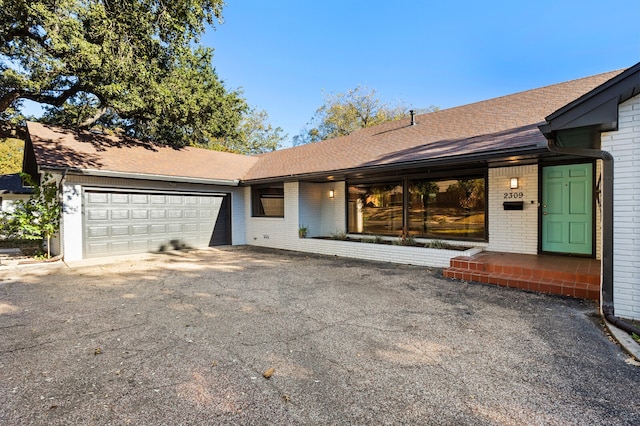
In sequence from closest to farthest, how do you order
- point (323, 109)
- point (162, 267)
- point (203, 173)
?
point (162, 267) → point (203, 173) → point (323, 109)

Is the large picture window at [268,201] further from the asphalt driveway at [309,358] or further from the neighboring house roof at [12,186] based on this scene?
the neighboring house roof at [12,186]

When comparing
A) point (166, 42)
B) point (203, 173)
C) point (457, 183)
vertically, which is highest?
point (166, 42)

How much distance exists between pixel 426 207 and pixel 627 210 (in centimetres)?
472

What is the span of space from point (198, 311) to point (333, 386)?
8.51 ft

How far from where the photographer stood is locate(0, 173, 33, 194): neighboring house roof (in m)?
16.5

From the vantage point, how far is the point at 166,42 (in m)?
9.96

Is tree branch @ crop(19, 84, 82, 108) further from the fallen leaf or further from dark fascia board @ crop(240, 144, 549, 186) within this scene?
the fallen leaf

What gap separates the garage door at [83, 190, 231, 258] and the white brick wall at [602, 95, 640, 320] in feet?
35.0

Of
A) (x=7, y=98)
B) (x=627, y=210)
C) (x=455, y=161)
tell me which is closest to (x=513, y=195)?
(x=455, y=161)

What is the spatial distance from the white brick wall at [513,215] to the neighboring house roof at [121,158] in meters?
8.31

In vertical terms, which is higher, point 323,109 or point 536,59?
point 323,109

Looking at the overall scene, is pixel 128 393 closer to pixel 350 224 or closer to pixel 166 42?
pixel 350 224

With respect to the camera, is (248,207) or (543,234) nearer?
(543,234)

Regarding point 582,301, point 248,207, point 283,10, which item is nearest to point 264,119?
point 283,10
